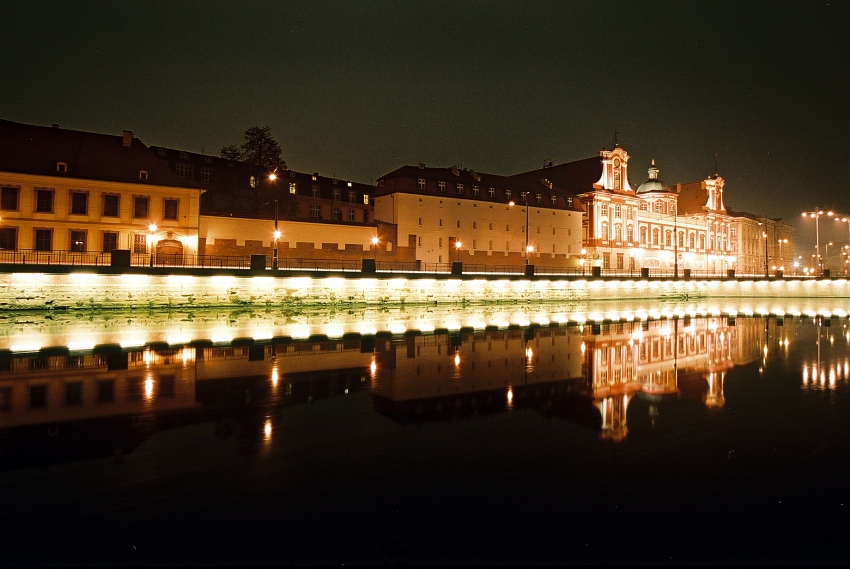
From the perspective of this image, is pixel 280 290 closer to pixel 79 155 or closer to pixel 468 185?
pixel 79 155

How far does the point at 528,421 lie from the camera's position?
963 cm

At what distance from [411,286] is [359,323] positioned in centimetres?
1522

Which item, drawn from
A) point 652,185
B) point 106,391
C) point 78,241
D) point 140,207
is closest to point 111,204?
point 140,207

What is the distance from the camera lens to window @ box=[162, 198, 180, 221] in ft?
144

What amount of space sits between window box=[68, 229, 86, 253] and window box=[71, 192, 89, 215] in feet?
4.38

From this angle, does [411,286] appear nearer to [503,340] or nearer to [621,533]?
[503,340]

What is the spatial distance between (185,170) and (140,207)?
1211 cm

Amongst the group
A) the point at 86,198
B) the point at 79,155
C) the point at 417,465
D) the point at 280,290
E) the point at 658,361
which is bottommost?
the point at 417,465

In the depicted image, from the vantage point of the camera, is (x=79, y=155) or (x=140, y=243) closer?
(x=79, y=155)

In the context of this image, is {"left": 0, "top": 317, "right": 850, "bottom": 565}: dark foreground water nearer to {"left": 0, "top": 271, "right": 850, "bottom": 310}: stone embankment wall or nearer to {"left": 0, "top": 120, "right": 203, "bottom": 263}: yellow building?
{"left": 0, "top": 271, "right": 850, "bottom": 310}: stone embankment wall

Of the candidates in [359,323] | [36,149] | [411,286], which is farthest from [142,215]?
[359,323]

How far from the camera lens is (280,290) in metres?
36.9

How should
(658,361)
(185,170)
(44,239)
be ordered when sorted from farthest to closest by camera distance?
(185,170) < (44,239) < (658,361)

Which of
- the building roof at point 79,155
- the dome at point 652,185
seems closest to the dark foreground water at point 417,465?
the building roof at point 79,155
